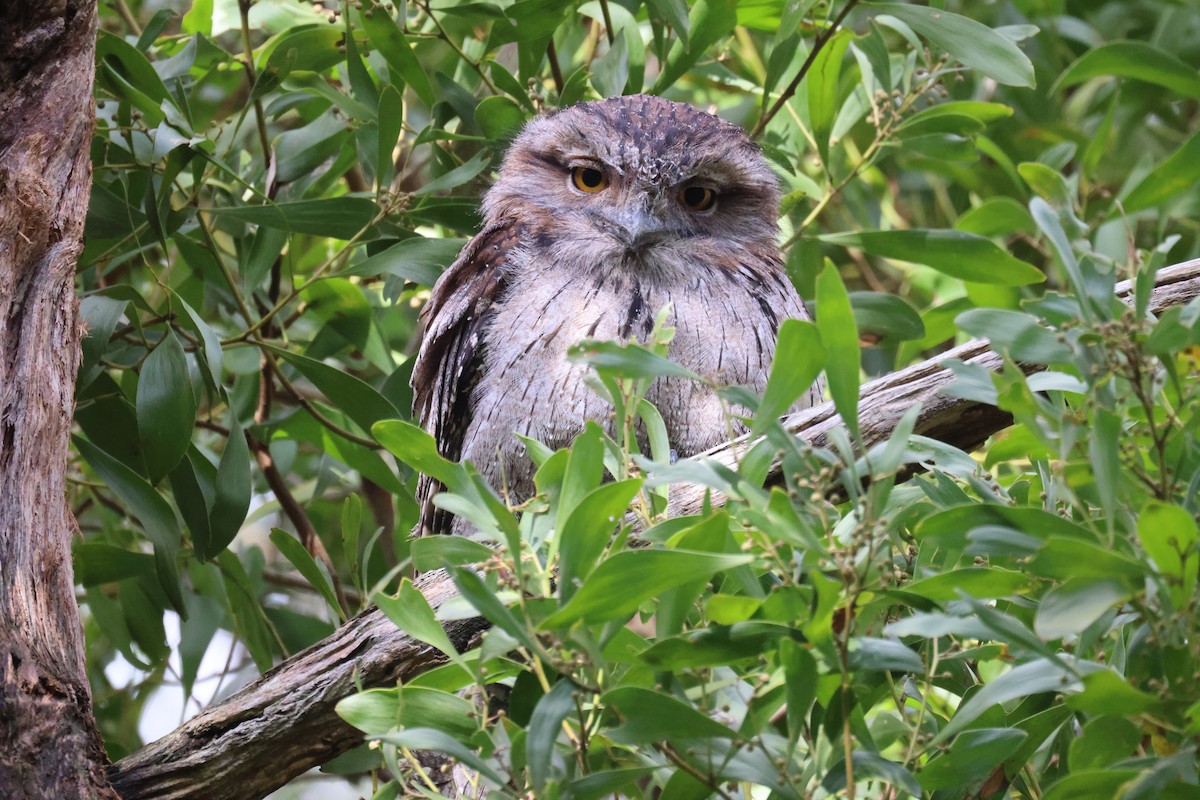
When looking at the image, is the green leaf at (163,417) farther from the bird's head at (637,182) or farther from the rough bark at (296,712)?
the bird's head at (637,182)

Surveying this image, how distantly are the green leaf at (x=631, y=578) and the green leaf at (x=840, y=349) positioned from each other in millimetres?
186

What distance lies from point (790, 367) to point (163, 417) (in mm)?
1339

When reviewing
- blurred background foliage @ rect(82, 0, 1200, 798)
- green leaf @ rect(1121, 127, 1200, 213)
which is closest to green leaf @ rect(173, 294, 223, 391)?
blurred background foliage @ rect(82, 0, 1200, 798)

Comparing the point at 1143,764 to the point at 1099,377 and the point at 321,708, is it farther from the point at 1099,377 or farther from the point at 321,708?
the point at 321,708

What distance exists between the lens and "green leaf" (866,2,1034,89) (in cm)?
220

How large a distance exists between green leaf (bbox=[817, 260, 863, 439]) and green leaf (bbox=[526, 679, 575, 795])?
381 mm

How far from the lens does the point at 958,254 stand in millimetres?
2303

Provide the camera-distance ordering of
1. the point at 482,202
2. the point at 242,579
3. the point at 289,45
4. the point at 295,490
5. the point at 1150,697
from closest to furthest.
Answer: the point at 1150,697 → the point at 289,45 → the point at 242,579 → the point at 482,202 → the point at 295,490

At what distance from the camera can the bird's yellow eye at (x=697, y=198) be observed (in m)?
2.71

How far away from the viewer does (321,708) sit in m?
1.70

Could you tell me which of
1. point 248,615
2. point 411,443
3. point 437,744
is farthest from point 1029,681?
point 248,615

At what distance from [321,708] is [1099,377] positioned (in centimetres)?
116

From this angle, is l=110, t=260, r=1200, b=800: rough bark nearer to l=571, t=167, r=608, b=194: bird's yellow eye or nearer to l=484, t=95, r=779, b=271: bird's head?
l=484, t=95, r=779, b=271: bird's head

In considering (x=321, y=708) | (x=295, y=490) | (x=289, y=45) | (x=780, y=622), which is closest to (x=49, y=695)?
(x=321, y=708)
